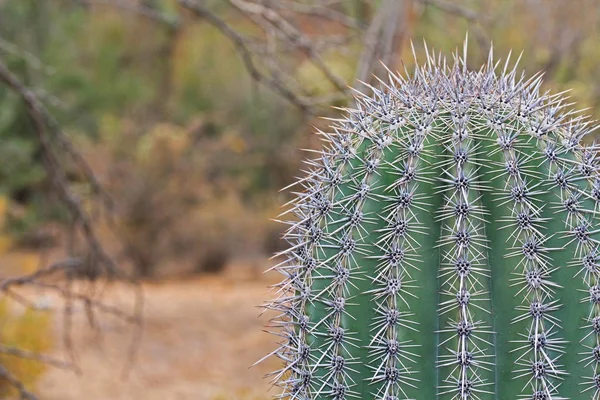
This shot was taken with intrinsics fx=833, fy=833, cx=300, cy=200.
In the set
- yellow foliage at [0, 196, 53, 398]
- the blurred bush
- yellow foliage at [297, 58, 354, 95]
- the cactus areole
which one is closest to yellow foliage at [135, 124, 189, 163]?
the blurred bush

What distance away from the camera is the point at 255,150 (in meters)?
14.7

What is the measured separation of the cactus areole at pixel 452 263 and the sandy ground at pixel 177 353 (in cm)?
392

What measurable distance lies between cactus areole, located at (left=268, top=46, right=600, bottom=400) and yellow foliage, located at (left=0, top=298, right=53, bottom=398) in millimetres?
4467

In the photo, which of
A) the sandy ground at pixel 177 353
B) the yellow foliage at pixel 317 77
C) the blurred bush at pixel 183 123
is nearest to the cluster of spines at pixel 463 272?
the sandy ground at pixel 177 353

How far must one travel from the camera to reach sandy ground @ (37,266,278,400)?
695 cm

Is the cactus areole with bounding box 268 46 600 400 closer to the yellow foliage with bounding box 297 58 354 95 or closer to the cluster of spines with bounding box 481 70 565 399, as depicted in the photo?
the cluster of spines with bounding box 481 70 565 399

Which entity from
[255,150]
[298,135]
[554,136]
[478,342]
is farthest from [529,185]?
[255,150]

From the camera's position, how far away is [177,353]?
8.16 m

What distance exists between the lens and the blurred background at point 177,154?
19.4 feet

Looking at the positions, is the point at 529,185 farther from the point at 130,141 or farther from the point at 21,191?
the point at 21,191

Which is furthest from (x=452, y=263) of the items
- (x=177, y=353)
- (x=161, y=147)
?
(x=161, y=147)

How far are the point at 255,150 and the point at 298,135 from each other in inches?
51.5

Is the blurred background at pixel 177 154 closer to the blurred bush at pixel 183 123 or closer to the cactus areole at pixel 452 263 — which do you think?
the blurred bush at pixel 183 123

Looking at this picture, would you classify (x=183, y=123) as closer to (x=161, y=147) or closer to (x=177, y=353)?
(x=161, y=147)
